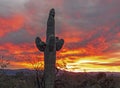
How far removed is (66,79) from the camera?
2381 centimetres

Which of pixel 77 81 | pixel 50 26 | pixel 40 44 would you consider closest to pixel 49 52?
pixel 40 44

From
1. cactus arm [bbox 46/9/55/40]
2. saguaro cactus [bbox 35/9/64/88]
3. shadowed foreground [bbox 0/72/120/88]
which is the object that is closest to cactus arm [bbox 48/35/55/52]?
saguaro cactus [bbox 35/9/64/88]

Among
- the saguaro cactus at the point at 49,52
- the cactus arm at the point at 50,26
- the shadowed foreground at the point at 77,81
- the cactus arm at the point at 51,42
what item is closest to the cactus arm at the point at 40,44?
the saguaro cactus at the point at 49,52

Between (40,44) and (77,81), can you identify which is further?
(77,81)

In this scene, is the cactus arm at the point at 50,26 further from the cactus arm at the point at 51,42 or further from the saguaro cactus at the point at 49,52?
the cactus arm at the point at 51,42

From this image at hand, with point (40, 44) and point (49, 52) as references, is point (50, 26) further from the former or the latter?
point (49, 52)

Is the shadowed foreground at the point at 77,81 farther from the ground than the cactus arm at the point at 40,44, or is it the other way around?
the cactus arm at the point at 40,44

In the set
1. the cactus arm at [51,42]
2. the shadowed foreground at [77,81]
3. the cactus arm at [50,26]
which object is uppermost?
the cactus arm at [50,26]

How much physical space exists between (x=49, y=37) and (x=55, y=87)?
9.36 ft

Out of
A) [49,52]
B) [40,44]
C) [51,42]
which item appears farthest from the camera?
[40,44]

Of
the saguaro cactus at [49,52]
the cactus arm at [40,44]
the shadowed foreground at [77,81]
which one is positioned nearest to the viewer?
the saguaro cactus at [49,52]

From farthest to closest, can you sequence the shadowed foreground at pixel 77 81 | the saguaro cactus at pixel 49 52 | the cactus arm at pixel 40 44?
1. the shadowed foreground at pixel 77 81
2. the cactus arm at pixel 40 44
3. the saguaro cactus at pixel 49 52

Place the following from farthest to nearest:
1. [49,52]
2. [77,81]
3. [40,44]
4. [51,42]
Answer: [77,81], [40,44], [49,52], [51,42]

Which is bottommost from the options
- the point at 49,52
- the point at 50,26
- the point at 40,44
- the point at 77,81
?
the point at 77,81
